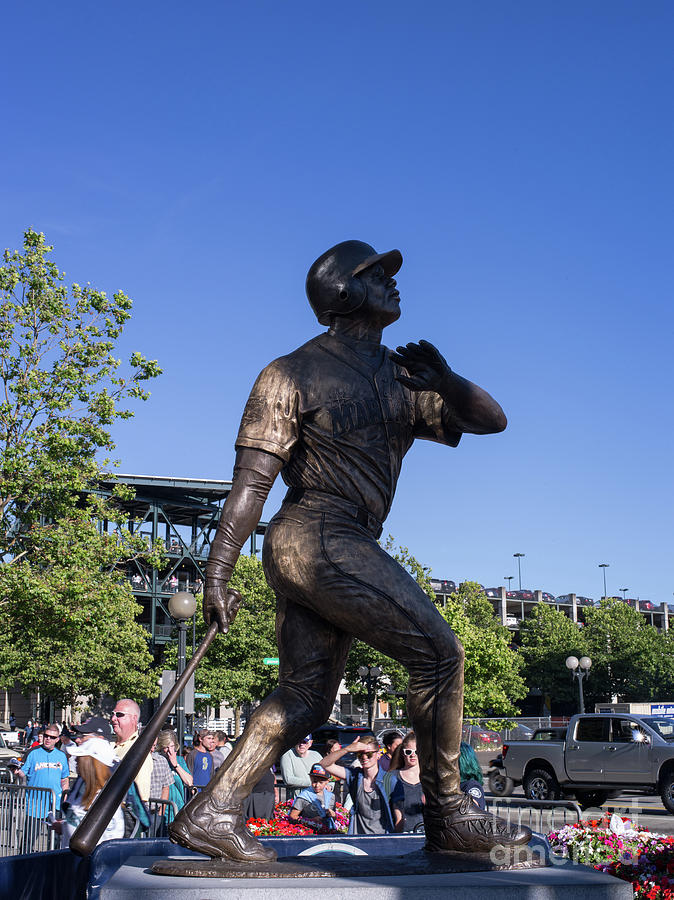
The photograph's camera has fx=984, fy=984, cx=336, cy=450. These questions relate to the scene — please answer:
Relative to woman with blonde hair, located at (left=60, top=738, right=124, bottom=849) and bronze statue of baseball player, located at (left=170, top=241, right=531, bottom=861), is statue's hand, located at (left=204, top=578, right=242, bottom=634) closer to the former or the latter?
bronze statue of baseball player, located at (left=170, top=241, right=531, bottom=861)

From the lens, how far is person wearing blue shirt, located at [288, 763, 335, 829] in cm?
860

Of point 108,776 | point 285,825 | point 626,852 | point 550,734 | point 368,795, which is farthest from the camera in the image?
point 550,734

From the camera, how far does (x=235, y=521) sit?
3.71 m

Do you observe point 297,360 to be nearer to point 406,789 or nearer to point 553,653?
point 406,789

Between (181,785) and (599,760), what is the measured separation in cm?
1258

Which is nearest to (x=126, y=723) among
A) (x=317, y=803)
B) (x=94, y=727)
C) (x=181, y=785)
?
(x=94, y=727)

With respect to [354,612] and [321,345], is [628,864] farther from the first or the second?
[321,345]

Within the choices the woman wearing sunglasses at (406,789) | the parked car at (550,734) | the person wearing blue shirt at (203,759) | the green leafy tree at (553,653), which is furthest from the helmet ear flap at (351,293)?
the green leafy tree at (553,653)

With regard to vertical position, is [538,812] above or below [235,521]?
below

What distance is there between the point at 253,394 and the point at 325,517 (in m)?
0.59

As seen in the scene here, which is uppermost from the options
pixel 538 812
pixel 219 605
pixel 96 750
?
pixel 219 605

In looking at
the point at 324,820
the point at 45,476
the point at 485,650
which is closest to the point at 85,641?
the point at 45,476

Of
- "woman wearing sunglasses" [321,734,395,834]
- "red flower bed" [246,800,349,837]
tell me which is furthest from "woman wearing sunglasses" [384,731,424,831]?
"red flower bed" [246,800,349,837]

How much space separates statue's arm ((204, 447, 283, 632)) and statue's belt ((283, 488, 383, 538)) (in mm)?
138
